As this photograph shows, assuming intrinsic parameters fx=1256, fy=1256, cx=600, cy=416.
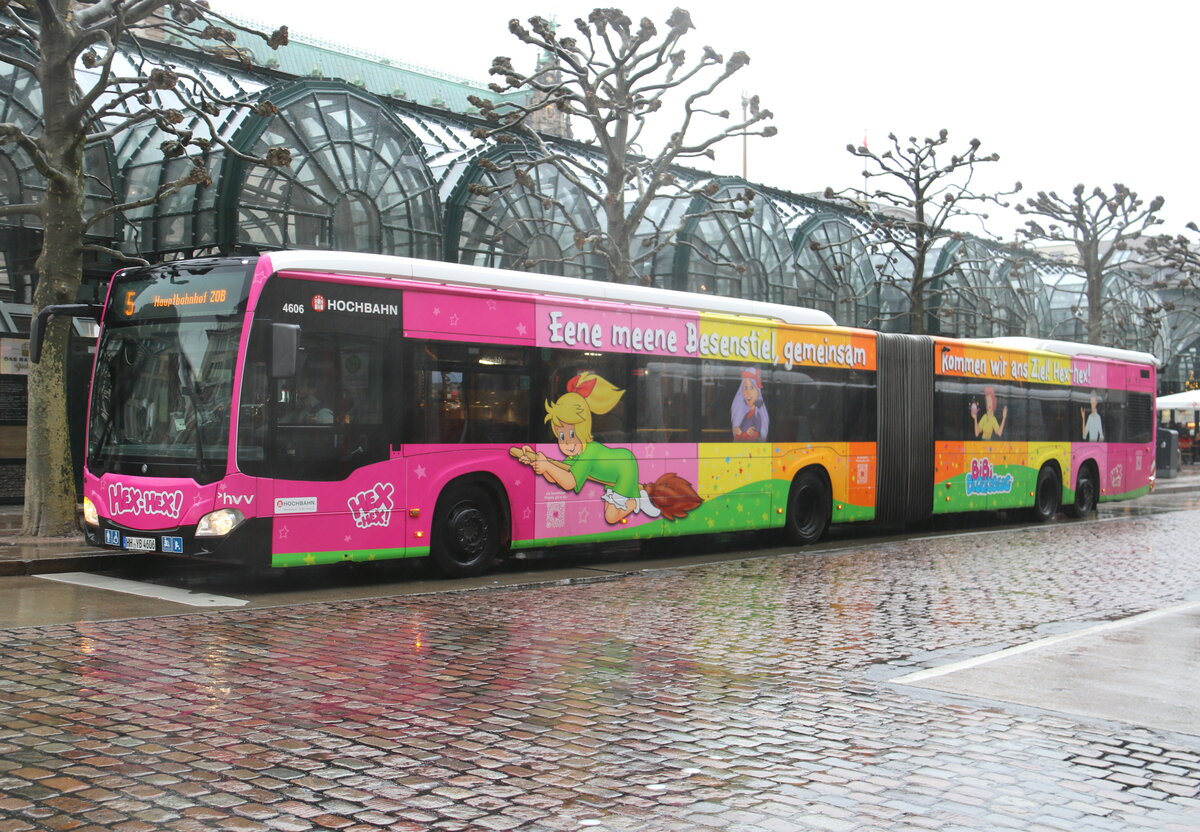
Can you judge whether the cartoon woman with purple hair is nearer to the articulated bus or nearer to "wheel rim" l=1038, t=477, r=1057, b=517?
the articulated bus

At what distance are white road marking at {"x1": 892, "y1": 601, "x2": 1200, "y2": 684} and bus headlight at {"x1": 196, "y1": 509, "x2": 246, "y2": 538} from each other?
5966mm

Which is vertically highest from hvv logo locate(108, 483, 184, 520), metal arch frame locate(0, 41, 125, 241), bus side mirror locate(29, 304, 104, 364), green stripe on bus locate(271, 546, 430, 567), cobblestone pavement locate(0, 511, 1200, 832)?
metal arch frame locate(0, 41, 125, 241)

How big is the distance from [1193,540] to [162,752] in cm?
1681

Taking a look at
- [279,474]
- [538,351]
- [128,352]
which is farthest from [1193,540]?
[128,352]

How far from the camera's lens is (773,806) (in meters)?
5.17

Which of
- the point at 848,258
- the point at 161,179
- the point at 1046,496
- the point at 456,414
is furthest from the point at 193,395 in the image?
the point at 848,258

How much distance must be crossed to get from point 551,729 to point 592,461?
795 cm

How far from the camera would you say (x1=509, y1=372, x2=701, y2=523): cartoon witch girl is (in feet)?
45.4

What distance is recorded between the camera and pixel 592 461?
14.3 metres

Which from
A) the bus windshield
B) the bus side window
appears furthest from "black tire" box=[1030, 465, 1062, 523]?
the bus windshield

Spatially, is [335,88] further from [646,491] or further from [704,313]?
[646,491]

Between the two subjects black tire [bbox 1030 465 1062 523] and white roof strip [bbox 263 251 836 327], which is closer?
white roof strip [bbox 263 251 836 327]

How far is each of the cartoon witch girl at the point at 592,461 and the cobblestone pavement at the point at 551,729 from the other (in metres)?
3.04

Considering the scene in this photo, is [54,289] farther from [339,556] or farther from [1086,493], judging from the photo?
[1086,493]
